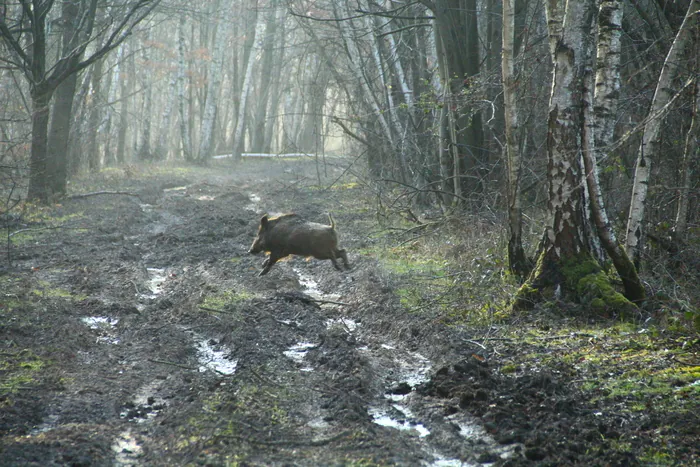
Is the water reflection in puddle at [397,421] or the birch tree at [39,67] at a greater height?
the birch tree at [39,67]

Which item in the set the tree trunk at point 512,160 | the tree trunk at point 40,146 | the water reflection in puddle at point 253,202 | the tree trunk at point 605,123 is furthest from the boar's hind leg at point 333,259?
the tree trunk at point 40,146

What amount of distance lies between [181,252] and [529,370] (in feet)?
24.4

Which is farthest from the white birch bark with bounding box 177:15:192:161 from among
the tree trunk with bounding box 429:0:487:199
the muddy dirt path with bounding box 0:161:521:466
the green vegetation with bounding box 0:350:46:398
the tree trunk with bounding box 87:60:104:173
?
the green vegetation with bounding box 0:350:46:398

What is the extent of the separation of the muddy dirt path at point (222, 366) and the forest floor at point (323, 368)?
0.9 inches

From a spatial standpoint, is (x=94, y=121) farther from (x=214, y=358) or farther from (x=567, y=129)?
(x=567, y=129)

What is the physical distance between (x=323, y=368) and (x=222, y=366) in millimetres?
950

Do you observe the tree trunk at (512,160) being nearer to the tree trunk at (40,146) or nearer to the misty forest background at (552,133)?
the misty forest background at (552,133)

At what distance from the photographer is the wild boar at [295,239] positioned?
33.1 ft

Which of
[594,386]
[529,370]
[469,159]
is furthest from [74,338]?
[469,159]

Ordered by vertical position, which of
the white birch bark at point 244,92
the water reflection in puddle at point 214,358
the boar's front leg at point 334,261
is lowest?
the water reflection in puddle at point 214,358

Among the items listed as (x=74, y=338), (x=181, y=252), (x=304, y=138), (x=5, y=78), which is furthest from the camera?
(x=304, y=138)

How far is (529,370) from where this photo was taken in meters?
6.01

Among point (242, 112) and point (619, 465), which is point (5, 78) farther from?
point (619, 465)

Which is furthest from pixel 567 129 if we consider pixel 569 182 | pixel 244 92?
pixel 244 92
